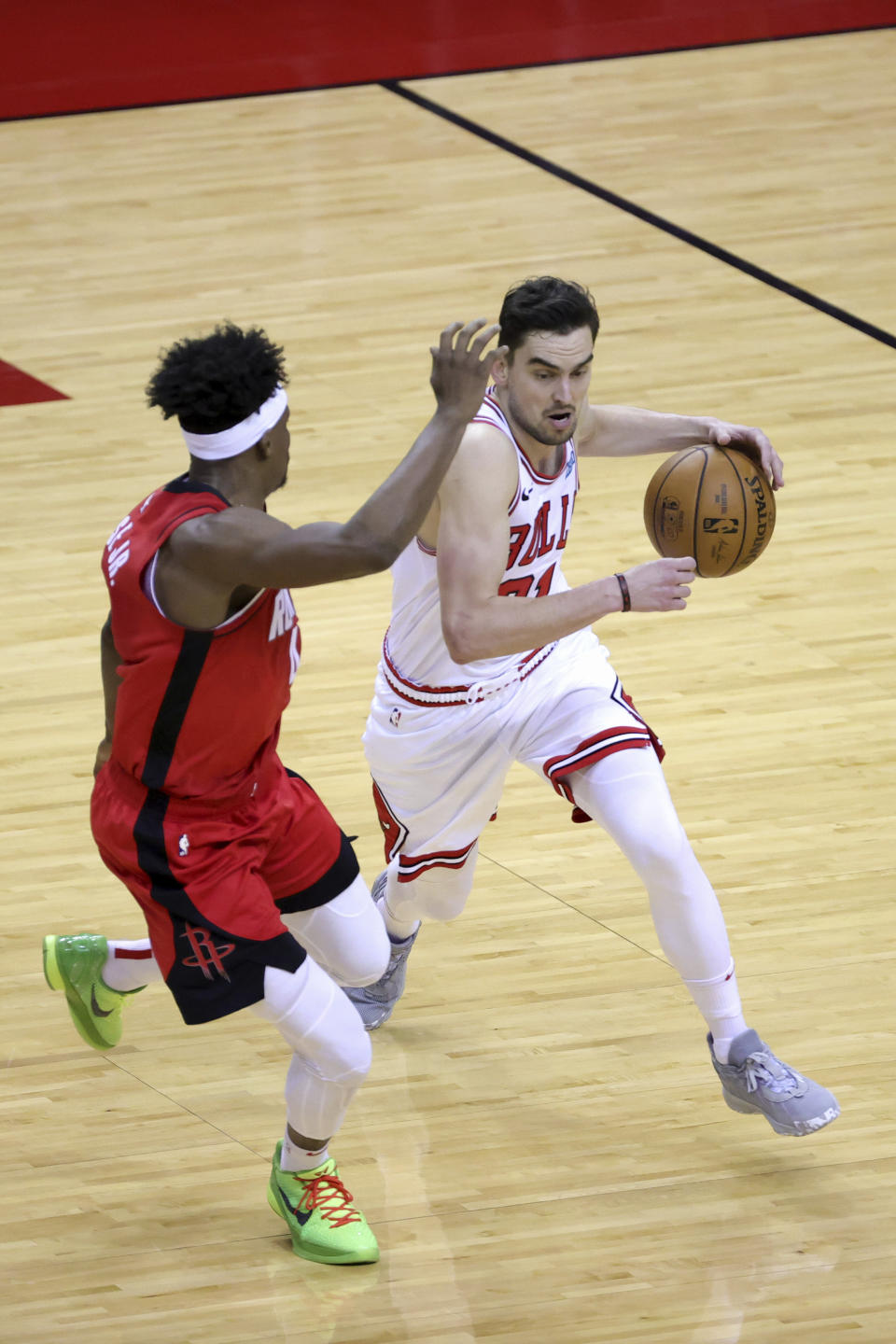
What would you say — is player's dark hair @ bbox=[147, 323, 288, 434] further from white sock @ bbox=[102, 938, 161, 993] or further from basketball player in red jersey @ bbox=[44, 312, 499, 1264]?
white sock @ bbox=[102, 938, 161, 993]

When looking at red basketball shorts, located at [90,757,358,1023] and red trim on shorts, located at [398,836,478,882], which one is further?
red trim on shorts, located at [398,836,478,882]

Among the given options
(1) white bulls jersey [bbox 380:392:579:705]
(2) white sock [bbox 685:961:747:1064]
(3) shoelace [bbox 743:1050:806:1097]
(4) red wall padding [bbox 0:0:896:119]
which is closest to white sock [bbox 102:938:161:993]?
(1) white bulls jersey [bbox 380:392:579:705]

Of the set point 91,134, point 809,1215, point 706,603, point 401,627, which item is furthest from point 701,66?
point 809,1215

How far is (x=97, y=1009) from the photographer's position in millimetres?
4137

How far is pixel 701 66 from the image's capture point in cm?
1199

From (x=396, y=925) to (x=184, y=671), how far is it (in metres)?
1.29

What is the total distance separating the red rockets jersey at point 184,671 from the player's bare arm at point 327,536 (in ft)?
0.15

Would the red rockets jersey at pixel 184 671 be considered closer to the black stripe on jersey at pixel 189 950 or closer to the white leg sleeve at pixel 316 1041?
the black stripe on jersey at pixel 189 950

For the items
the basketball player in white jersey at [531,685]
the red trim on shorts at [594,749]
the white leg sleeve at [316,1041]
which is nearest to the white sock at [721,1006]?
the basketball player in white jersey at [531,685]

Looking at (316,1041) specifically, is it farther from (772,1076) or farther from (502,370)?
(502,370)

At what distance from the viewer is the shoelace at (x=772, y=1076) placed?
389 centimetres

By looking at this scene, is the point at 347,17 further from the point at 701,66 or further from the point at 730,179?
the point at 730,179

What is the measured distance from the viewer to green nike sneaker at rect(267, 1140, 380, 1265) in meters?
3.71

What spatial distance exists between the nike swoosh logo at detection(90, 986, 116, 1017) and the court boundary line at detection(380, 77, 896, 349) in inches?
205
